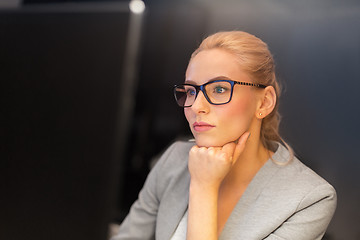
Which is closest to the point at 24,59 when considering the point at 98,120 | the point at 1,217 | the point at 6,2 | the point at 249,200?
the point at 6,2

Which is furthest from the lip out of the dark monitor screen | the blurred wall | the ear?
the dark monitor screen

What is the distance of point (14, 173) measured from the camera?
1466mm

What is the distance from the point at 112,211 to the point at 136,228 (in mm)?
296

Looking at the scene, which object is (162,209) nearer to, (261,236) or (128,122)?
(261,236)

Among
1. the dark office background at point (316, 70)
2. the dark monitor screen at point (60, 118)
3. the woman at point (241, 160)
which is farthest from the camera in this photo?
the dark monitor screen at point (60, 118)

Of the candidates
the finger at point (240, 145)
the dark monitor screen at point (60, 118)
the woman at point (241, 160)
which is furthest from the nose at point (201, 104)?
the dark monitor screen at point (60, 118)

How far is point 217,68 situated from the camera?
0.87 m

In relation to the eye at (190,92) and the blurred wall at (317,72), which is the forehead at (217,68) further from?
the blurred wall at (317,72)

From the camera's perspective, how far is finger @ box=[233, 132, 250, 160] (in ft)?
2.93

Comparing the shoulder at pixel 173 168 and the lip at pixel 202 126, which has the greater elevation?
the lip at pixel 202 126

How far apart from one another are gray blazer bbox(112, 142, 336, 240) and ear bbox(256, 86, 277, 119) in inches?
5.0

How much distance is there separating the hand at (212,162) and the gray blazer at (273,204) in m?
0.11

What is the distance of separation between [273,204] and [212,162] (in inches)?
7.3

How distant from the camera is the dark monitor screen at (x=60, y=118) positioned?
137 centimetres
